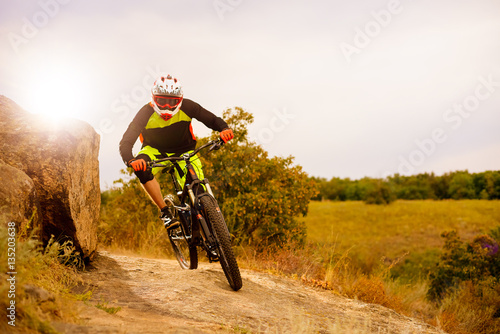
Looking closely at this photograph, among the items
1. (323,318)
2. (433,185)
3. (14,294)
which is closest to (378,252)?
(433,185)

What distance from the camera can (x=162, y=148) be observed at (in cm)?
614

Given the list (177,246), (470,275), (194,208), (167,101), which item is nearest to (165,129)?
(167,101)

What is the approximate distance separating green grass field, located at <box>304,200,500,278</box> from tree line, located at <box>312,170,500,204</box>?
5.75 feet

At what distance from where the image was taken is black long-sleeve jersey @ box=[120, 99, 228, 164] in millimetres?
5961

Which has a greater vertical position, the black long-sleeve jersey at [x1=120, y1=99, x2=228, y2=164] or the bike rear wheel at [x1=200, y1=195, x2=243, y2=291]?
the black long-sleeve jersey at [x1=120, y1=99, x2=228, y2=164]

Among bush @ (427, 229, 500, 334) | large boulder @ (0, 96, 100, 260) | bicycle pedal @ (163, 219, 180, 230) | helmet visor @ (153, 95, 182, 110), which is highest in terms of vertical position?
helmet visor @ (153, 95, 182, 110)

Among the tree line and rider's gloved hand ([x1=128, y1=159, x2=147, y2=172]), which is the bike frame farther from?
the tree line

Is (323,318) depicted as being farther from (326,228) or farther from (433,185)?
(433,185)

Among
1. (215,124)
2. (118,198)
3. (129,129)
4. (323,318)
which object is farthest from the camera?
(118,198)

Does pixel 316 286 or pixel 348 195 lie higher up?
pixel 348 195

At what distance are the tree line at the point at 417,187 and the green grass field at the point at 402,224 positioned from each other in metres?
1.75

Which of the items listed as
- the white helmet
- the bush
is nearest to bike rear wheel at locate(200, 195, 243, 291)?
the white helmet

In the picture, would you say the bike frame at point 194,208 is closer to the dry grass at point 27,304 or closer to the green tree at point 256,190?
the dry grass at point 27,304

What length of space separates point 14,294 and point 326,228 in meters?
50.3
